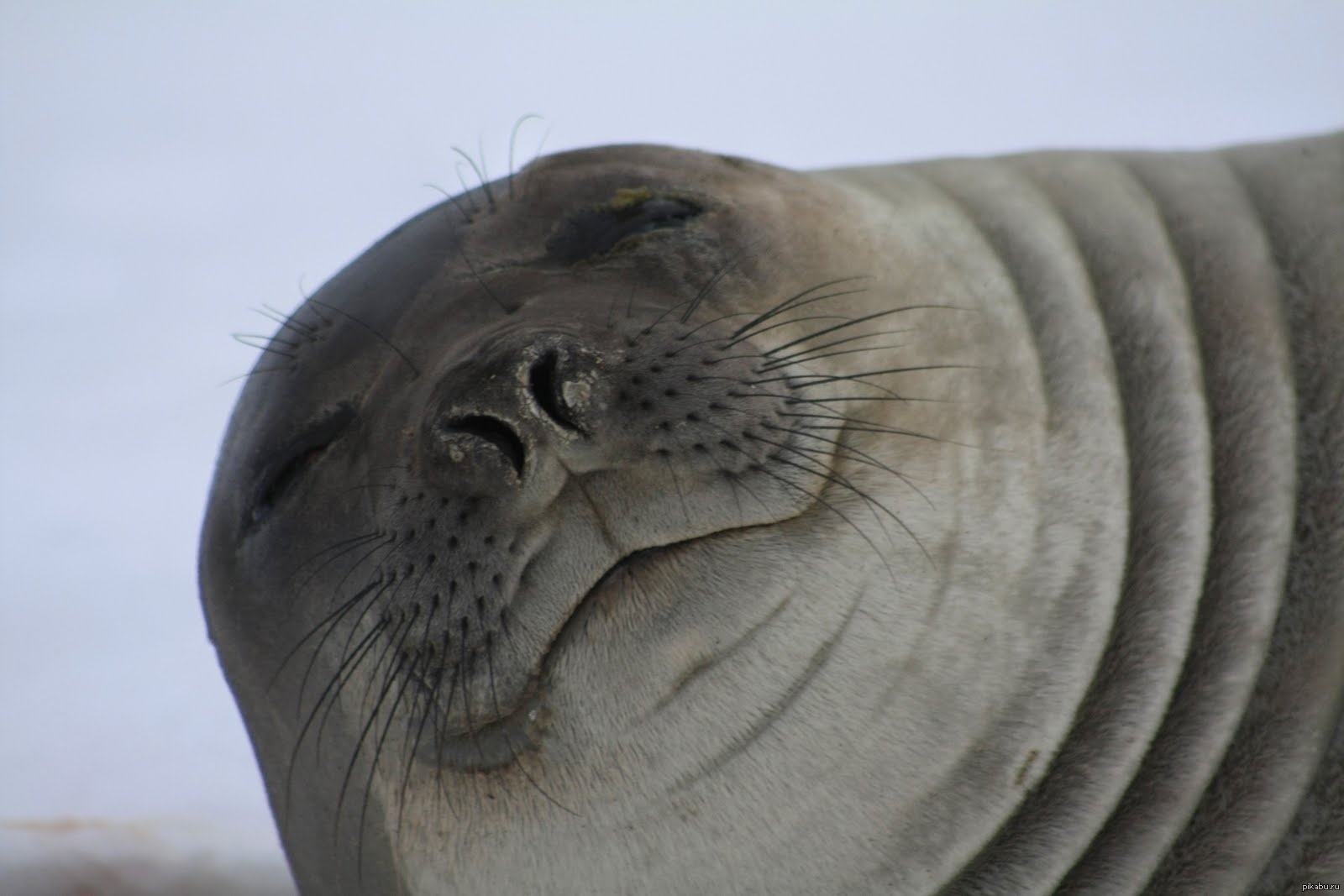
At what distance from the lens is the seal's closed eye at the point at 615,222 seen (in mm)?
1674

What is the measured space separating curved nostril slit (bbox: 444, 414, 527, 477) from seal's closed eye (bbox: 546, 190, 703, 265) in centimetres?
42

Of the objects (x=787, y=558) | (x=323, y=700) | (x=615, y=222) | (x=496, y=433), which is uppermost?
(x=615, y=222)

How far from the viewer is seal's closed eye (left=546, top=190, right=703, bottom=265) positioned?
5.49ft

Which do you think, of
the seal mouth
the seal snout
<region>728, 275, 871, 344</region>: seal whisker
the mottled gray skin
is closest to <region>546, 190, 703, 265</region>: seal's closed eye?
the mottled gray skin

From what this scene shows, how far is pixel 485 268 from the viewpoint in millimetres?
1674

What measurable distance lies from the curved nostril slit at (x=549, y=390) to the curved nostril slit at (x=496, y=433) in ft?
0.15

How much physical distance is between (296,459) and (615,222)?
530 mm

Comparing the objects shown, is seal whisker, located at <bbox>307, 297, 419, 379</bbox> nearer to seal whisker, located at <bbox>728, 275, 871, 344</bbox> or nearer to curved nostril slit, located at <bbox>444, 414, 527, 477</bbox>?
curved nostril slit, located at <bbox>444, 414, 527, 477</bbox>

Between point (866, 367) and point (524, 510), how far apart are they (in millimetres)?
506

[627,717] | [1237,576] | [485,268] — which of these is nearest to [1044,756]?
[1237,576]

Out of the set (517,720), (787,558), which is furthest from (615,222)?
(517,720)

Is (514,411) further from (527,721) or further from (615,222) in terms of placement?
(615,222)

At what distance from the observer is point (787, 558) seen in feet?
4.63

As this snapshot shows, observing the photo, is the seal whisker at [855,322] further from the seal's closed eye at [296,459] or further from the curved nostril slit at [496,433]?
the seal's closed eye at [296,459]
